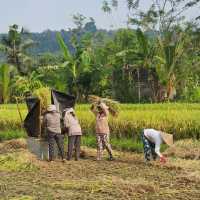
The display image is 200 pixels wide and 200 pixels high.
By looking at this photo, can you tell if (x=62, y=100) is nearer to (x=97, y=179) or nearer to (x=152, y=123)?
(x=152, y=123)

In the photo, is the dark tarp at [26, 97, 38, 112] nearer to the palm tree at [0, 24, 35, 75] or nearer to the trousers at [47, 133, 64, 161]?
the trousers at [47, 133, 64, 161]

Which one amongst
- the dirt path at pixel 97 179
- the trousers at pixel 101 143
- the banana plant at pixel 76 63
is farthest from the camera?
the banana plant at pixel 76 63

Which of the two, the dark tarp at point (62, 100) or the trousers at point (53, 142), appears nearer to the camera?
the trousers at point (53, 142)

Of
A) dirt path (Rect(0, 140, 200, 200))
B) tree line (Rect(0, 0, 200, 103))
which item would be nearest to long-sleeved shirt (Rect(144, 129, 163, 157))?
dirt path (Rect(0, 140, 200, 200))

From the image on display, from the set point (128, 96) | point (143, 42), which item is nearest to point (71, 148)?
point (143, 42)

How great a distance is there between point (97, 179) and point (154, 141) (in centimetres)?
251

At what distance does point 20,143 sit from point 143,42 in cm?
970

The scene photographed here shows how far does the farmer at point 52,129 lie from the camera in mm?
12734

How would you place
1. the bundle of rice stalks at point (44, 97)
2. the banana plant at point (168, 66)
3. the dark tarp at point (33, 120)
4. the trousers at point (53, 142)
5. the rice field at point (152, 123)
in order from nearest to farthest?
1. the trousers at point (53, 142)
2. the dark tarp at point (33, 120)
3. the bundle of rice stalks at point (44, 97)
4. the rice field at point (152, 123)
5. the banana plant at point (168, 66)

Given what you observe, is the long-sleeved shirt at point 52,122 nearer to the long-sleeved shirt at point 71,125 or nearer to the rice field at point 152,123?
the long-sleeved shirt at point 71,125

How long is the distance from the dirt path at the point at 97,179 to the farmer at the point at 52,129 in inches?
16.5

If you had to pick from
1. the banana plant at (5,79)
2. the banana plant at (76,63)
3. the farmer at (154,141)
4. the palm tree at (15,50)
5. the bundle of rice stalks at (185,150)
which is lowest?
the bundle of rice stalks at (185,150)

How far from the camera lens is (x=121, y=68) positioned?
1107 inches

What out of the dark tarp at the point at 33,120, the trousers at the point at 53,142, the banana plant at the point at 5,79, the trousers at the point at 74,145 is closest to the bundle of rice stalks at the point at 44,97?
the dark tarp at the point at 33,120
